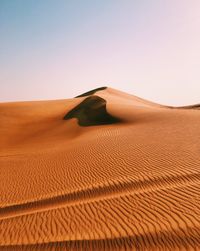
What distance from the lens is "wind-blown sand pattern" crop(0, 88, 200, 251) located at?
198 inches

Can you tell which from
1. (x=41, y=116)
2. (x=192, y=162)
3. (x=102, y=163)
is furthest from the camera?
(x=41, y=116)

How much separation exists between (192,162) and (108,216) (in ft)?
12.6

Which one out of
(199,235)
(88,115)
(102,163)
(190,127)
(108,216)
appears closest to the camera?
(199,235)

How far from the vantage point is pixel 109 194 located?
7062 mm

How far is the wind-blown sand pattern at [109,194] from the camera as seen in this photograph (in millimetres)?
5035

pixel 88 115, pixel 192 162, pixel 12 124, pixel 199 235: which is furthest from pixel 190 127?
pixel 12 124

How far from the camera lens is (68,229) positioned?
18.3ft

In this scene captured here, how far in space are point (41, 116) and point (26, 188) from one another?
790 inches

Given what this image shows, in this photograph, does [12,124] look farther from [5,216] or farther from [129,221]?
[129,221]

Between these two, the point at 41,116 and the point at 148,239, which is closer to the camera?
the point at 148,239

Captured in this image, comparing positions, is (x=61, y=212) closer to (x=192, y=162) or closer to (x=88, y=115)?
(x=192, y=162)

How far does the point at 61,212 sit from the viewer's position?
6.44 metres

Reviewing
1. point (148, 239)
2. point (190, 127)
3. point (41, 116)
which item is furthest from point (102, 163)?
point (41, 116)

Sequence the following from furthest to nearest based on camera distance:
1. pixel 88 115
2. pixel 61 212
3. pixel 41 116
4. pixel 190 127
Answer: pixel 41 116 → pixel 88 115 → pixel 190 127 → pixel 61 212
